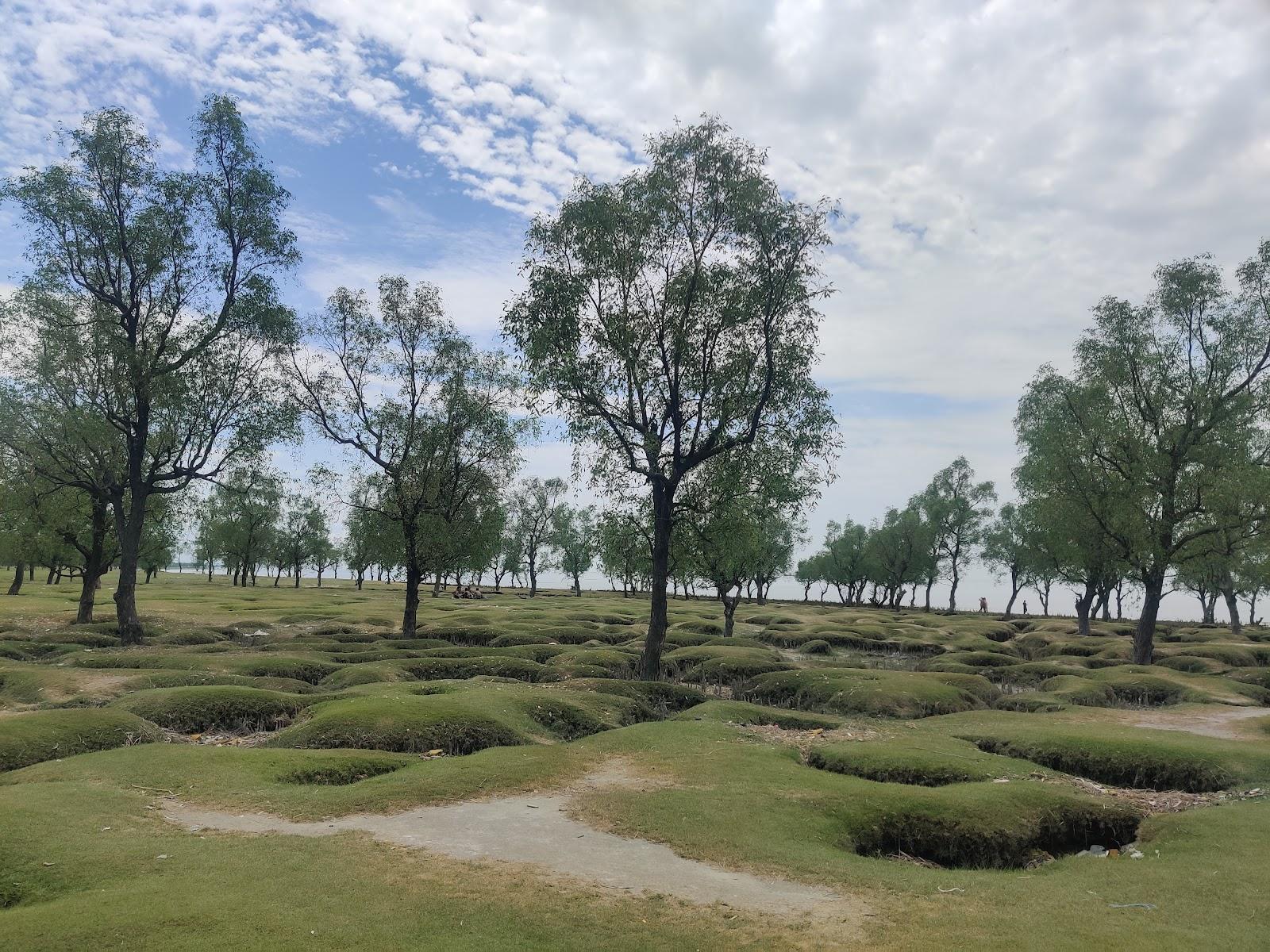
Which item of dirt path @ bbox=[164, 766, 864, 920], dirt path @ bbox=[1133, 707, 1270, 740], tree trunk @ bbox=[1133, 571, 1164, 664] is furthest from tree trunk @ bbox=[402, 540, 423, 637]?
tree trunk @ bbox=[1133, 571, 1164, 664]

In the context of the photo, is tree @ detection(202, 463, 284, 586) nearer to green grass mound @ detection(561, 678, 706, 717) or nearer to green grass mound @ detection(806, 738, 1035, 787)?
green grass mound @ detection(561, 678, 706, 717)

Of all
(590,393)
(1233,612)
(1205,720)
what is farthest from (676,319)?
(1233,612)

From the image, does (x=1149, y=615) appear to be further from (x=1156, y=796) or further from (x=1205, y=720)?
(x=1156, y=796)

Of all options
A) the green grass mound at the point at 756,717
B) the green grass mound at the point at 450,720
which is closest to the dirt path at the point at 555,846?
the green grass mound at the point at 450,720

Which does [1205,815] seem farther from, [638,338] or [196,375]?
[196,375]

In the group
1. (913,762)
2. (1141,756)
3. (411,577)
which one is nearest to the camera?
(913,762)

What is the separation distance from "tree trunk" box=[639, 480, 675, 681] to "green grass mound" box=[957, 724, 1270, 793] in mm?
14479

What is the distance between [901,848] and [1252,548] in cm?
4657

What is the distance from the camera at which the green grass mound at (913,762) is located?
21359 mm

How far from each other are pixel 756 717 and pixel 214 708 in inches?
813

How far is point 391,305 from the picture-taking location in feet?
169

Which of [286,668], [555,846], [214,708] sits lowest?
[286,668]

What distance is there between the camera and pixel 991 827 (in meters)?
16.5

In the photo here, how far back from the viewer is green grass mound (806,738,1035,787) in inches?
841
